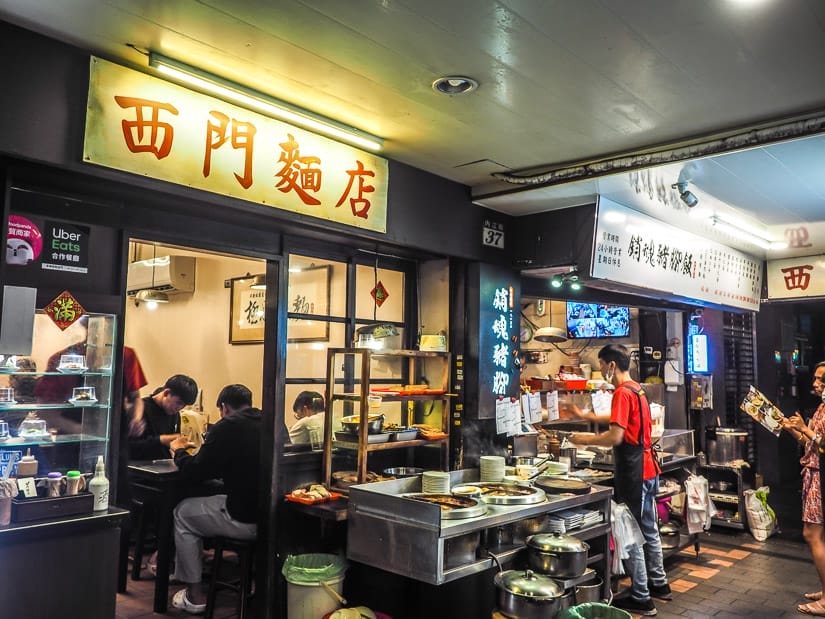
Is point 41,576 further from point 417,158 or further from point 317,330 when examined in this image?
point 417,158

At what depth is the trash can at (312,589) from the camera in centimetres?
438

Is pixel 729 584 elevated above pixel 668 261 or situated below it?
below

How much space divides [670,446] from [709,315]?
9.11 ft

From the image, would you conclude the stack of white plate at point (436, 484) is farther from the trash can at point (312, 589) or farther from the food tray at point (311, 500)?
the trash can at point (312, 589)

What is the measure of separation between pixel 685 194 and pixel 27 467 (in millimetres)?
5427

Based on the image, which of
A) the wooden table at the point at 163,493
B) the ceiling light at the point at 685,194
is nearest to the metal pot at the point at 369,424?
the wooden table at the point at 163,493

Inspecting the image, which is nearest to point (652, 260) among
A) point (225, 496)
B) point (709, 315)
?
point (709, 315)

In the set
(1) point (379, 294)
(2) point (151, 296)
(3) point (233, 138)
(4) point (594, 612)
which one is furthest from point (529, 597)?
(2) point (151, 296)

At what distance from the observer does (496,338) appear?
601cm

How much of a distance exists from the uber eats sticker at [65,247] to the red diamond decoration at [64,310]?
0.18 metres

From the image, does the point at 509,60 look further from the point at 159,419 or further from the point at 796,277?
the point at 796,277

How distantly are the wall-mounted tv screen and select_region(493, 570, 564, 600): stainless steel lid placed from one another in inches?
264

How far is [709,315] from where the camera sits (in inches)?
377

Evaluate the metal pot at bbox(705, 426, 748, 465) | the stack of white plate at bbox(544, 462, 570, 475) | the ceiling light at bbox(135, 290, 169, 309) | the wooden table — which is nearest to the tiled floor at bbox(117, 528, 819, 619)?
the wooden table
